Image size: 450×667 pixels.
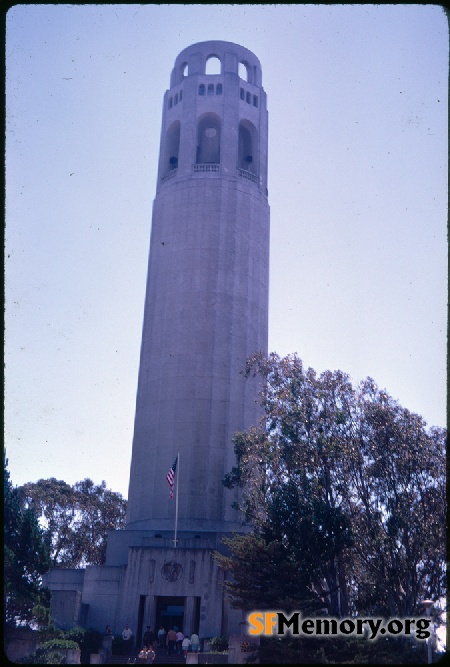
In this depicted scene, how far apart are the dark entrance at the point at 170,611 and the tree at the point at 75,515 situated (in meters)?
23.4

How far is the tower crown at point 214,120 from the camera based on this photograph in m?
56.2

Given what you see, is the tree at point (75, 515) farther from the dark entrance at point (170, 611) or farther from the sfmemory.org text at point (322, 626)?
the sfmemory.org text at point (322, 626)

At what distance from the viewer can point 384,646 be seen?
81.9 ft

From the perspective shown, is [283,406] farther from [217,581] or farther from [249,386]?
[249,386]

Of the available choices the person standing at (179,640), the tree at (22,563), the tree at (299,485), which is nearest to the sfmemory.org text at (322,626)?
the tree at (299,485)

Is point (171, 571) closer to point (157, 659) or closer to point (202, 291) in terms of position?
point (157, 659)

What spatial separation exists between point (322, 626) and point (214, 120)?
45198 millimetres

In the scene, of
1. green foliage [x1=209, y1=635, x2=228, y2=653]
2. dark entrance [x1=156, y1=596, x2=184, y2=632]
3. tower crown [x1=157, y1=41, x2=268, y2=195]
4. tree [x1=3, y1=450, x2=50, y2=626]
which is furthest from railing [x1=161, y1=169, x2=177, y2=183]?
green foliage [x1=209, y1=635, x2=228, y2=653]

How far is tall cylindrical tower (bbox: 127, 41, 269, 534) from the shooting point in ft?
153

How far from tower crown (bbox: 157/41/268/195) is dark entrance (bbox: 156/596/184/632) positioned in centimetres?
3239

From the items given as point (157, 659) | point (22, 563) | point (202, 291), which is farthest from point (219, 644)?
point (202, 291)

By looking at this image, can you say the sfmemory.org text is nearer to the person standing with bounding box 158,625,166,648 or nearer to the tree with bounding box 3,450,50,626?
the person standing with bounding box 158,625,166,648

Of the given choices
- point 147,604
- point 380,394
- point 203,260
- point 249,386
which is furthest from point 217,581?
point 203,260

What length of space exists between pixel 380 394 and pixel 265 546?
32.2ft
